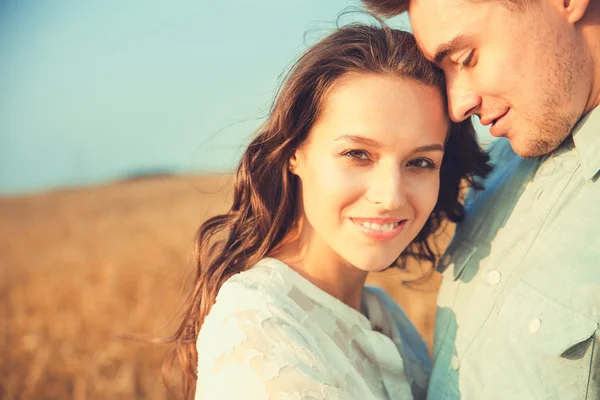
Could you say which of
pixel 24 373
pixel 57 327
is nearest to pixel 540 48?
pixel 24 373

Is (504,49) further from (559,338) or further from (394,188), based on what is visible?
(559,338)

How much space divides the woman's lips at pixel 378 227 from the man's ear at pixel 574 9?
43.3 inches

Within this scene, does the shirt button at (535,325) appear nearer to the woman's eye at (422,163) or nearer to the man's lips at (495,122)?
the woman's eye at (422,163)

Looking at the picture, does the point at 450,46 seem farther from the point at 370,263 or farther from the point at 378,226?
the point at 370,263

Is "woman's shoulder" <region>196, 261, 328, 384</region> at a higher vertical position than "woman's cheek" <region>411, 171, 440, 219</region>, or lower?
lower

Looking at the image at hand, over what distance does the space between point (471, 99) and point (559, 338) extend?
1.04 m

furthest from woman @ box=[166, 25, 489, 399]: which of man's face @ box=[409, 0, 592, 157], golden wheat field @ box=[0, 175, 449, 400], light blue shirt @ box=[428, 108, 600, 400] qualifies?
golden wheat field @ box=[0, 175, 449, 400]

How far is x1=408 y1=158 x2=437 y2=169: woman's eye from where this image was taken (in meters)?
2.52

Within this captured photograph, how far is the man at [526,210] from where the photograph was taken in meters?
2.12

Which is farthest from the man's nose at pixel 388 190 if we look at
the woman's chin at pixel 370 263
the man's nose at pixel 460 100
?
the man's nose at pixel 460 100

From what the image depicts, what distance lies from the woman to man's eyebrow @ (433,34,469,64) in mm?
71

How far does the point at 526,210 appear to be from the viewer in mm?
2480

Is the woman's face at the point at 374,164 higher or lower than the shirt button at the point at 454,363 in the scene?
higher

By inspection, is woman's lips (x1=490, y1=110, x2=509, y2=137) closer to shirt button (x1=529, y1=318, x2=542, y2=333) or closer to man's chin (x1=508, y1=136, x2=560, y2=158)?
man's chin (x1=508, y1=136, x2=560, y2=158)
